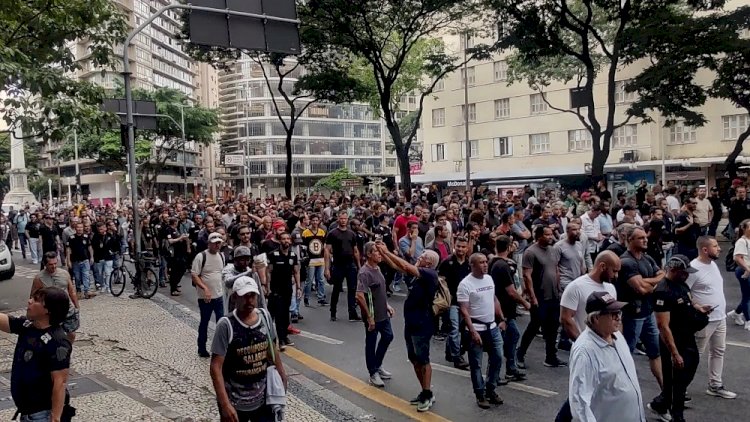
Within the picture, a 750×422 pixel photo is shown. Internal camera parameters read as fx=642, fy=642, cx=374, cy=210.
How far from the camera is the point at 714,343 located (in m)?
6.32

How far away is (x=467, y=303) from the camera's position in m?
6.51

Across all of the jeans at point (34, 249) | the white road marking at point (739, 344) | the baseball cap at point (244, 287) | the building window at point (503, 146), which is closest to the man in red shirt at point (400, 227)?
the white road marking at point (739, 344)

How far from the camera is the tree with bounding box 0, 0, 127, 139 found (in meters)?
9.30

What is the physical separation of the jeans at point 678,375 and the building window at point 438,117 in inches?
1820

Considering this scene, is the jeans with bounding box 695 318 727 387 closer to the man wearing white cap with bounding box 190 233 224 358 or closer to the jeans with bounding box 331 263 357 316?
the man wearing white cap with bounding box 190 233 224 358

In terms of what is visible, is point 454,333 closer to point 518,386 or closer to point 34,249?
point 518,386

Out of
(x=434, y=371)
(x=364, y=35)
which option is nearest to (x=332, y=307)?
(x=434, y=371)

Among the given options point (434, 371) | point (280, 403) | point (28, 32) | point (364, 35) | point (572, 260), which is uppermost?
point (364, 35)

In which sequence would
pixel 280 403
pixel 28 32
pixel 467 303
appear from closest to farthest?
pixel 280 403 → pixel 467 303 → pixel 28 32

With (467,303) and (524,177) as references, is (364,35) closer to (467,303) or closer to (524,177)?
(467,303)

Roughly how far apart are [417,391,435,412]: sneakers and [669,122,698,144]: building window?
1430 inches

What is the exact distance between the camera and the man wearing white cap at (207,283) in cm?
843

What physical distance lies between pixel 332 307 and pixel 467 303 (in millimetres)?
4700

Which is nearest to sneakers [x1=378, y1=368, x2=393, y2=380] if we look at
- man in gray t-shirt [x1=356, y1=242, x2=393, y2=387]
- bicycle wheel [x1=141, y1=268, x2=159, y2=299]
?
man in gray t-shirt [x1=356, y1=242, x2=393, y2=387]
